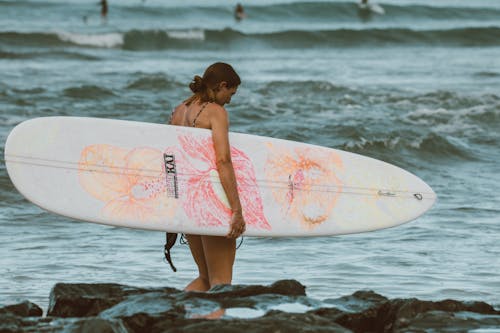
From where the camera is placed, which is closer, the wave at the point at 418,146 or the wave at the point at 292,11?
the wave at the point at 418,146

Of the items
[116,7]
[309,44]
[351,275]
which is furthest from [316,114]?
[116,7]

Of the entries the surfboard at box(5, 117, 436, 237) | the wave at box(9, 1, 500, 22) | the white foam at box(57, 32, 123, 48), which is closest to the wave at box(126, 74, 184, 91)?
the white foam at box(57, 32, 123, 48)

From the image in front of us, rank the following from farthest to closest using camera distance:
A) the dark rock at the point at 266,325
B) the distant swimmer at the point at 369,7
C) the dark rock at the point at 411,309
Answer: the distant swimmer at the point at 369,7 < the dark rock at the point at 411,309 < the dark rock at the point at 266,325

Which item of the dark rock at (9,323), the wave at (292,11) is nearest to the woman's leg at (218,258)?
the dark rock at (9,323)

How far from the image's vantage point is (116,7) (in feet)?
136

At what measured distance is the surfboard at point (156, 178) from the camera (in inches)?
225

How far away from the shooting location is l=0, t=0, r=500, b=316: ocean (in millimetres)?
6906

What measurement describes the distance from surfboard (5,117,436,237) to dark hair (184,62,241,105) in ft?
0.75

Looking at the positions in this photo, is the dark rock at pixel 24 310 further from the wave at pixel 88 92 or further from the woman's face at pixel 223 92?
the wave at pixel 88 92

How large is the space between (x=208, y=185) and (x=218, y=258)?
417 mm

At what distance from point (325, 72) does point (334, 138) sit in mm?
8613

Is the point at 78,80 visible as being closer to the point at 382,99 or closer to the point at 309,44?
the point at 382,99

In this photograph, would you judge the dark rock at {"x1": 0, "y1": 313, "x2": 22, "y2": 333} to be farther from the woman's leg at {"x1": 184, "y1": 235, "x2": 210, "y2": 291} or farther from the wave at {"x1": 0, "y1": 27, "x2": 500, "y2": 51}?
the wave at {"x1": 0, "y1": 27, "x2": 500, "y2": 51}

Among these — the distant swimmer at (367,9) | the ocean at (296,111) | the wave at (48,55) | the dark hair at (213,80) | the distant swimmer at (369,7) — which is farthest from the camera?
the distant swimmer at (369,7)
